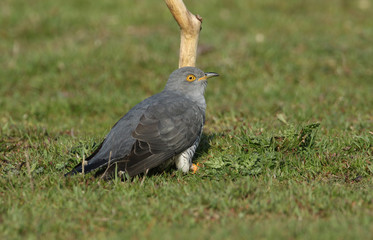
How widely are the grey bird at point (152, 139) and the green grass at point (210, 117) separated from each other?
0.62 ft

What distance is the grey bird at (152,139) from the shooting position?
5480mm

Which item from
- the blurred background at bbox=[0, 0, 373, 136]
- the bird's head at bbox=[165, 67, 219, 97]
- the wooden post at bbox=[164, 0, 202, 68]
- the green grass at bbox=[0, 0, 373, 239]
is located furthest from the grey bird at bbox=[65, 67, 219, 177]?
the blurred background at bbox=[0, 0, 373, 136]

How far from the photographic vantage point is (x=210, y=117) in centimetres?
832

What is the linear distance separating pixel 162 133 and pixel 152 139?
6.1 inches

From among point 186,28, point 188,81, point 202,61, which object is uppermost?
point 186,28

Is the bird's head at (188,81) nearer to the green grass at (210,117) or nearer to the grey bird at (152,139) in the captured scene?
the grey bird at (152,139)

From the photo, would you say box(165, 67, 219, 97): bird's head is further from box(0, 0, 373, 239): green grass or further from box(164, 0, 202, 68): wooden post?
box(0, 0, 373, 239): green grass

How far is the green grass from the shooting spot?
4.49 m

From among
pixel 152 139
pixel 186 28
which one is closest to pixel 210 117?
pixel 186 28

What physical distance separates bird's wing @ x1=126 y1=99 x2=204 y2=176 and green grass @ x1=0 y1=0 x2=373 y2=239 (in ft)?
0.89

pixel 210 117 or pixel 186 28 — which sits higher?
A: pixel 186 28

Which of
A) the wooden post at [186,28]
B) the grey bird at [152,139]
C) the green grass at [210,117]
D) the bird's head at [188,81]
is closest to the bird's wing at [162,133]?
the grey bird at [152,139]

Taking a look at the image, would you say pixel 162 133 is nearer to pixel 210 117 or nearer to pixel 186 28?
pixel 186 28

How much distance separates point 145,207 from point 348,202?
1.93 metres
